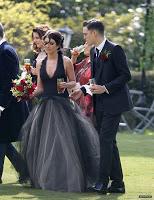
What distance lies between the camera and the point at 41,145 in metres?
10.8

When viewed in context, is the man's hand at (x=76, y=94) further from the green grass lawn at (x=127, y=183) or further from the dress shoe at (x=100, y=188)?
the green grass lawn at (x=127, y=183)

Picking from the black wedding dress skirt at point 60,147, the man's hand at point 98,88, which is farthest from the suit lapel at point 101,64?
the black wedding dress skirt at point 60,147

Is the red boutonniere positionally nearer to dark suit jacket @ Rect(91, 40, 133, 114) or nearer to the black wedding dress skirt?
dark suit jacket @ Rect(91, 40, 133, 114)

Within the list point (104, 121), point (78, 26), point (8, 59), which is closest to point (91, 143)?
point (104, 121)

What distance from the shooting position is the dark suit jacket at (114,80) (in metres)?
10.5

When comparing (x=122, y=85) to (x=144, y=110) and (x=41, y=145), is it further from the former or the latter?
(x=144, y=110)

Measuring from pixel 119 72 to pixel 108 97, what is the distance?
32 cm

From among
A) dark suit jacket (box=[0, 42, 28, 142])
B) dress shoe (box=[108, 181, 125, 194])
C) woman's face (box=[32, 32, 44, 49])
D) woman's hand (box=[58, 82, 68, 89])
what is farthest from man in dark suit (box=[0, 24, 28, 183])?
dress shoe (box=[108, 181, 125, 194])

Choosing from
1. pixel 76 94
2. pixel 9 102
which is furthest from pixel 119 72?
pixel 9 102

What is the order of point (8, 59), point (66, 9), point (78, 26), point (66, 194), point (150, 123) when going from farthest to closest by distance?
point (66, 9), point (78, 26), point (150, 123), point (8, 59), point (66, 194)

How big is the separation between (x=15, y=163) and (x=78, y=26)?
65.5 feet

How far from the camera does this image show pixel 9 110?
1149cm

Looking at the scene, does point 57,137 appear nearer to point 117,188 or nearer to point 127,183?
point 117,188

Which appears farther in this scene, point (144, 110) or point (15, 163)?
point (144, 110)
